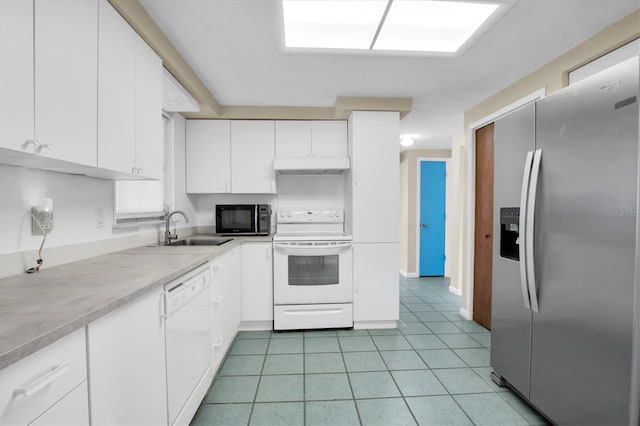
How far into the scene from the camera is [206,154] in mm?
3125

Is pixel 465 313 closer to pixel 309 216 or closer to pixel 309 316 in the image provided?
pixel 309 316

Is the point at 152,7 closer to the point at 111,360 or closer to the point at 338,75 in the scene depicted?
the point at 338,75

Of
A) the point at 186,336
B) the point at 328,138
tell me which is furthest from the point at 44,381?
the point at 328,138

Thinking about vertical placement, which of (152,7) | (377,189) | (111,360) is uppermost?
(152,7)

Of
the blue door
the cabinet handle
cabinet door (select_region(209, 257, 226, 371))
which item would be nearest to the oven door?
cabinet door (select_region(209, 257, 226, 371))

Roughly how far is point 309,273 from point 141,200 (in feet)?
5.34

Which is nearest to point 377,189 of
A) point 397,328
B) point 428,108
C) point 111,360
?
point 428,108

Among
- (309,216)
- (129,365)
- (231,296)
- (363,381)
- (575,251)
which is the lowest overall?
(363,381)

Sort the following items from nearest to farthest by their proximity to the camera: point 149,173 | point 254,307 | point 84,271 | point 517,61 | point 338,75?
point 84,271 → point 149,173 → point 517,61 → point 338,75 → point 254,307

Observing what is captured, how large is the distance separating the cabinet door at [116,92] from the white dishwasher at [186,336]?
0.72 m

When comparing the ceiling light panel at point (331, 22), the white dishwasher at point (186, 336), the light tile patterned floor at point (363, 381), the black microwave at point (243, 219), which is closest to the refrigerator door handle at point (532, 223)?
the light tile patterned floor at point (363, 381)

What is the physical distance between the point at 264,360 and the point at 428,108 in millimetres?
3044

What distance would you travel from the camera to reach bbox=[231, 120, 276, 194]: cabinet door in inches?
124

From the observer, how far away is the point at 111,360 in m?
0.90
